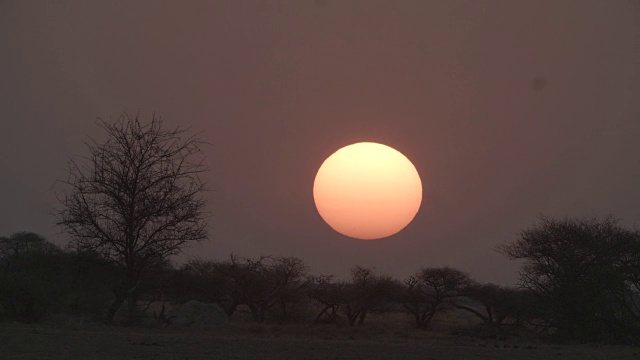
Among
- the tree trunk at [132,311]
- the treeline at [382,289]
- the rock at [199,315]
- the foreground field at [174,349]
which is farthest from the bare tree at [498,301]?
the tree trunk at [132,311]

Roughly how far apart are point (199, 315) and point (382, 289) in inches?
651

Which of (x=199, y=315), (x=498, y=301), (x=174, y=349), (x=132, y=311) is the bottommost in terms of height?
(x=174, y=349)

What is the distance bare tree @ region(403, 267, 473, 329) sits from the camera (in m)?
43.6

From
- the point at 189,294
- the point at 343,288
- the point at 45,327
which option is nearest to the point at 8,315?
the point at 45,327

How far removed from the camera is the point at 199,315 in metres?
29.5

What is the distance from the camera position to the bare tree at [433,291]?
43.6 meters

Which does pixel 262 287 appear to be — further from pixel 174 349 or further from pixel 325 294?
pixel 174 349

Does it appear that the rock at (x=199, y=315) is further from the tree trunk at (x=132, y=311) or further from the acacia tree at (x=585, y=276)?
the acacia tree at (x=585, y=276)

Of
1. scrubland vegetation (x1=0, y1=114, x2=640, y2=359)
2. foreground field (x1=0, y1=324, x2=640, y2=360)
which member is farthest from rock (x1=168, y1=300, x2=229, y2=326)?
foreground field (x1=0, y1=324, x2=640, y2=360)

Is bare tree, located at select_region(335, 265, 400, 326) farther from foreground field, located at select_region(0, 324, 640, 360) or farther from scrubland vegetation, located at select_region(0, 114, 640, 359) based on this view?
foreground field, located at select_region(0, 324, 640, 360)

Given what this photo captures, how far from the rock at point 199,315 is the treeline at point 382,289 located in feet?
3.68

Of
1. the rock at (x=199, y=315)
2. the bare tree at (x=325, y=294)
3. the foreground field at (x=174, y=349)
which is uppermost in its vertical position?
the bare tree at (x=325, y=294)

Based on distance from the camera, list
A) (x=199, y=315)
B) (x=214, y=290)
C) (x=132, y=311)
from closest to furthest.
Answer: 1. (x=132, y=311)
2. (x=199, y=315)
3. (x=214, y=290)

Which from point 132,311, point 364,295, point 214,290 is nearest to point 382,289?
point 364,295
